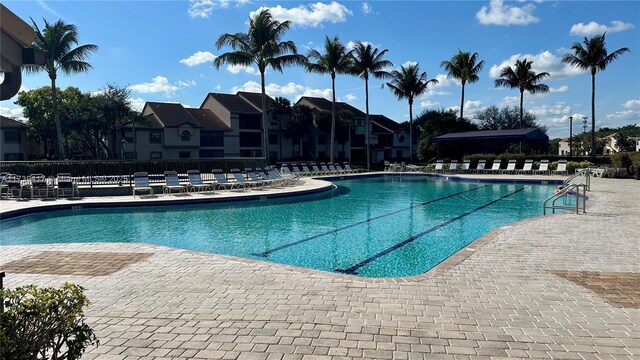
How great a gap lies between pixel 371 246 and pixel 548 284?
4.37 metres

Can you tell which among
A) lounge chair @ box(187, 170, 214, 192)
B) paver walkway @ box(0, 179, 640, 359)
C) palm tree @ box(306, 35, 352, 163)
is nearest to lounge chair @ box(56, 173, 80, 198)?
lounge chair @ box(187, 170, 214, 192)

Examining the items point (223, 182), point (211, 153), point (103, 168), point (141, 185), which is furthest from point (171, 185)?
point (211, 153)

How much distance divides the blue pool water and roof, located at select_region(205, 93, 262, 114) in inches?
1215

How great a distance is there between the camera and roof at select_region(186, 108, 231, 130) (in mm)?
44162

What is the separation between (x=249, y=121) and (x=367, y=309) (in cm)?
4426

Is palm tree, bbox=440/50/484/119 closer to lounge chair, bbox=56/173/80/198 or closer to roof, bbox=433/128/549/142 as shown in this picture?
roof, bbox=433/128/549/142

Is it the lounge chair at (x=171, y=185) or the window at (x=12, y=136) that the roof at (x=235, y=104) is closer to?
the window at (x=12, y=136)

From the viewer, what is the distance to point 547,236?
8.24 meters

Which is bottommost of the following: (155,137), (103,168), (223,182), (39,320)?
(39,320)

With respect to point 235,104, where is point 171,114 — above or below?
below

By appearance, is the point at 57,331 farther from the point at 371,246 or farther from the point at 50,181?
the point at 50,181

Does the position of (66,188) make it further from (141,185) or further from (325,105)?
(325,105)

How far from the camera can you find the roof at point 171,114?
137 ft

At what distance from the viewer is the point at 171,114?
43.0 metres
